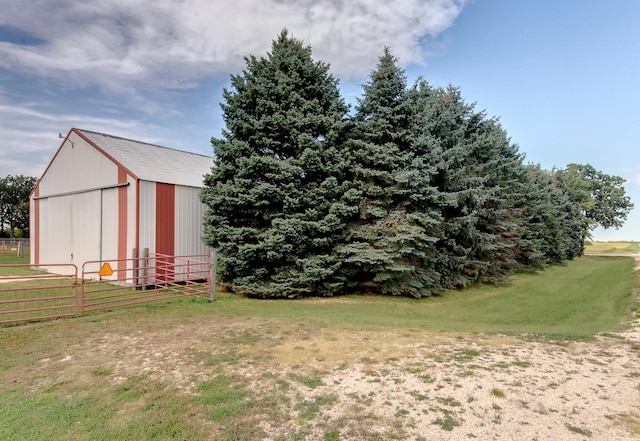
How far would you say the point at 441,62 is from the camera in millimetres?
14711

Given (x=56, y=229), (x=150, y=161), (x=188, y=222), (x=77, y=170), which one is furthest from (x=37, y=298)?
(x=56, y=229)

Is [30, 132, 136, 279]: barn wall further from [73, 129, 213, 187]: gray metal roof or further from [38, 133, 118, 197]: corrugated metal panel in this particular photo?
[73, 129, 213, 187]: gray metal roof

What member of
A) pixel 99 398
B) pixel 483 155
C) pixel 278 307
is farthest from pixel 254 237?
pixel 483 155

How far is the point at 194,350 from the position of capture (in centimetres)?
557

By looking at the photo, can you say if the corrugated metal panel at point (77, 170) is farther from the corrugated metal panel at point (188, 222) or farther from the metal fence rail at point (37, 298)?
the metal fence rail at point (37, 298)

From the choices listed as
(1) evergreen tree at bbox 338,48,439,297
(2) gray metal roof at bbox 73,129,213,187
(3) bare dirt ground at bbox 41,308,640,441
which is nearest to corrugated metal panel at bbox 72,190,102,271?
(2) gray metal roof at bbox 73,129,213,187

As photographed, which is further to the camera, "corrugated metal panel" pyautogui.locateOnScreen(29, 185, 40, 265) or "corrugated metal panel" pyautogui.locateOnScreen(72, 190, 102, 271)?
"corrugated metal panel" pyautogui.locateOnScreen(29, 185, 40, 265)

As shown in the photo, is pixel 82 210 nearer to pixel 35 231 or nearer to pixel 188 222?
pixel 188 222

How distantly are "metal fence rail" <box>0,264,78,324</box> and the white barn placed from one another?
1837 millimetres

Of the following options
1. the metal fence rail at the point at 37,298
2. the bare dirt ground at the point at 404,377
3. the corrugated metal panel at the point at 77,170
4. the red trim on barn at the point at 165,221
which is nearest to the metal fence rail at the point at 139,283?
the red trim on barn at the point at 165,221

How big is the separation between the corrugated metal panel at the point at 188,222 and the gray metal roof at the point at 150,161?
0.45 meters

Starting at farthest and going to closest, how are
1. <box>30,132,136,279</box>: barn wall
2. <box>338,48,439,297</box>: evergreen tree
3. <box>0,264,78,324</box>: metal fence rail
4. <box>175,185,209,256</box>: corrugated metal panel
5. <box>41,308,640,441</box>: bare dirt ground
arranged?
<box>175,185,209,256</box>: corrugated metal panel → <box>30,132,136,279</box>: barn wall → <box>338,48,439,297</box>: evergreen tree → <box>0,264,78,324</box>: metal fence rail → <box>41,308,640,441</box>: bare dirt ground

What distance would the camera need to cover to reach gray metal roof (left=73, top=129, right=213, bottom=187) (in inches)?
516

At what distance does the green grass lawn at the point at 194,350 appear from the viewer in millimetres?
3453
